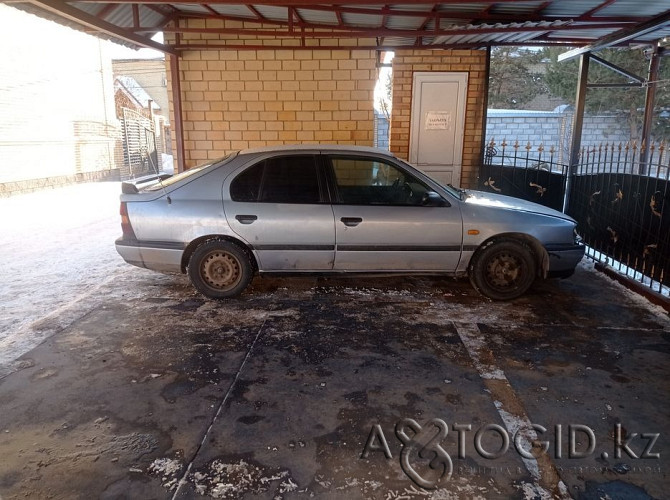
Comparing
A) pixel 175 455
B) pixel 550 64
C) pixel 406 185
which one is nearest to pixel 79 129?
pixel 406 185

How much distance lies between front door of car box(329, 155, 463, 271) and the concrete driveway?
0.47 metres

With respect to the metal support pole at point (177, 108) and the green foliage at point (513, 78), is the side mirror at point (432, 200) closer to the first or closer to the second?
the metal support pole at point (177, 108)

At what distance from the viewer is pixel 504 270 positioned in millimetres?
5125

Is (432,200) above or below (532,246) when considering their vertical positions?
above

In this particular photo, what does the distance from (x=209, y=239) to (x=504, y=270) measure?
3.18m

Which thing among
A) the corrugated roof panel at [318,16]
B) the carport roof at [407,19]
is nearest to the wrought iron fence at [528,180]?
the carport roof at [407,19]

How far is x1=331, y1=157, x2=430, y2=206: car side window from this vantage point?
501 cm

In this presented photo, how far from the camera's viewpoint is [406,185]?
510cm

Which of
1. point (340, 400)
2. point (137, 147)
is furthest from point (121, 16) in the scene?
point (137, 147)

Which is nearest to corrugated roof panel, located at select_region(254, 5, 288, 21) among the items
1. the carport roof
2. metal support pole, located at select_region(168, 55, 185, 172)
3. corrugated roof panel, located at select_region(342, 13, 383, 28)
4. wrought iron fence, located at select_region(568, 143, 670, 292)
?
the carport roof

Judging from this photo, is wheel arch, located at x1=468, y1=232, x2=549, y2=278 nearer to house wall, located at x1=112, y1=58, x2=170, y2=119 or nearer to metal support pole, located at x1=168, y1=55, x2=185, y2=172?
metal support pole, located at x1=168, y1=55, x2=185, y2=172

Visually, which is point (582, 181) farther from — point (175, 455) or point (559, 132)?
point (559, 132)

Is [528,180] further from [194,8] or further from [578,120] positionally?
[194,8]

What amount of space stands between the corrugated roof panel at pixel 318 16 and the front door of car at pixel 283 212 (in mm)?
3308
